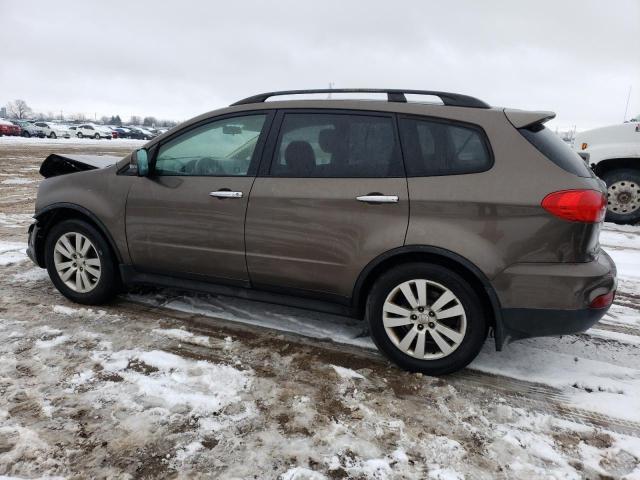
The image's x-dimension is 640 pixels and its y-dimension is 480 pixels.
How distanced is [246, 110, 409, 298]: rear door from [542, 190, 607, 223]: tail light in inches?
32.5

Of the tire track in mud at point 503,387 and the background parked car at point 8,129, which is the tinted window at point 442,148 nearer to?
the tire track in mud at point 503,387

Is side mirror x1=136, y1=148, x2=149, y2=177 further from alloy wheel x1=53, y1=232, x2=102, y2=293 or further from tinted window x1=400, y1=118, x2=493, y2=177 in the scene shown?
tinted window x1=400, y1=118, x2=493, y2=177

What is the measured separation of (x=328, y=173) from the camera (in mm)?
3109

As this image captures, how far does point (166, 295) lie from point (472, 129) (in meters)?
3.08

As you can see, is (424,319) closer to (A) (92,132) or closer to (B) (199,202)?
(B) (199,202)

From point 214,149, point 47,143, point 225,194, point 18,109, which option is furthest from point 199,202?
point 18,109

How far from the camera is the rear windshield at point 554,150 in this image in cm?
270

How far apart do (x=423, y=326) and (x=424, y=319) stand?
0.05 m

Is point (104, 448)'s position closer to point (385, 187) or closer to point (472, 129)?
point (385, 187)

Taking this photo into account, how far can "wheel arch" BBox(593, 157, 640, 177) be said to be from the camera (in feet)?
24.7

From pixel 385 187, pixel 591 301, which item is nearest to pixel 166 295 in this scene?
pixel 385 187

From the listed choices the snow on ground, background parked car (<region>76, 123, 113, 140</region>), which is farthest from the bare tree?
the snow on ground

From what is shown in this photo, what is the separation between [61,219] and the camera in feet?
13.4

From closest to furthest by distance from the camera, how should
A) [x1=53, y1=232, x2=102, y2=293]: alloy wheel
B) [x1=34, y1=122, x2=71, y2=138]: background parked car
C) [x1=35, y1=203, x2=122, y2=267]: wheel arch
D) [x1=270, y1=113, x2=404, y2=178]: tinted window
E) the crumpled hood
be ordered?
[x1=270, y1=113, x2=404, y2=178]: tinted window
[x1=35, y1=203, x2=122, y2=267]: wheel arch
[x1=53, y1=232, x2=102, y2=293]: alloy wheel
the crumpled hood
[x1=34, y1=122, x2=71, y2=138]: background parked car
